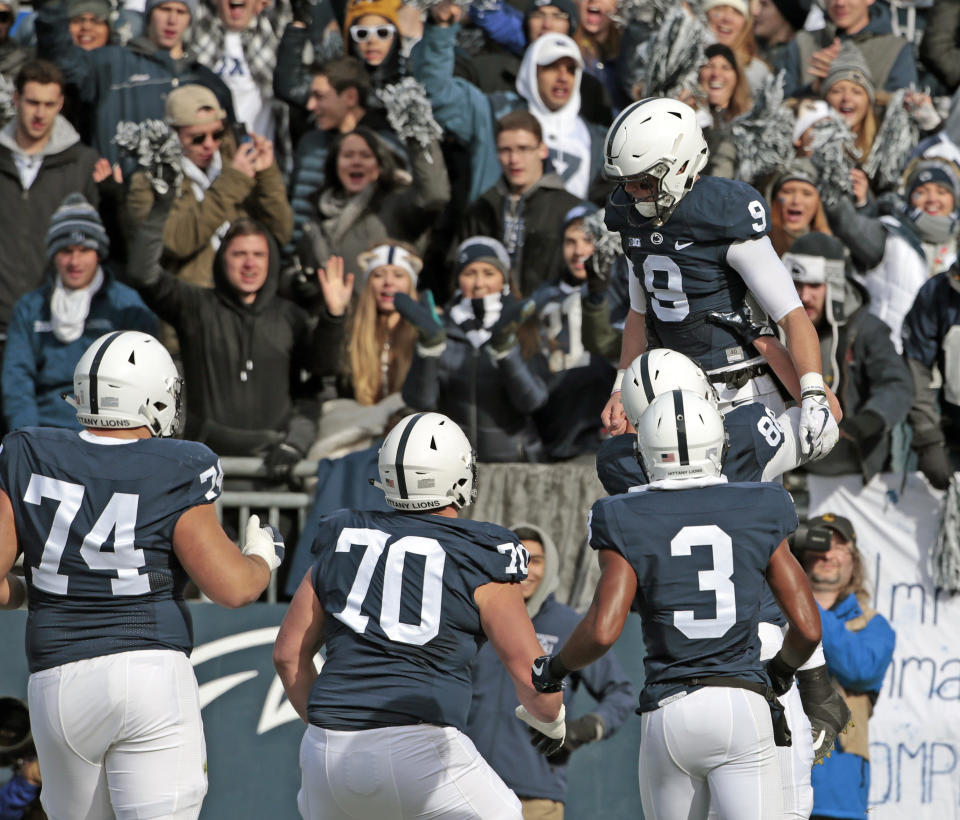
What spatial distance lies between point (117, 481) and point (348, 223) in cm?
489

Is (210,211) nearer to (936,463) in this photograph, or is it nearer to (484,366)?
(484,366)

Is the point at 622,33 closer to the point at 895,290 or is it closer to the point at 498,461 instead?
the point at 895,290

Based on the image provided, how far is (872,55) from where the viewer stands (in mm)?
11570

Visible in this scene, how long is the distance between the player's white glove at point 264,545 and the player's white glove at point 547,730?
1.03 m

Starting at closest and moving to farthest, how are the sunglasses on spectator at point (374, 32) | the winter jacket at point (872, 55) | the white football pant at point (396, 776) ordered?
the white football pant at point (396, 776)
the sunglasses on spectator at point (374, 32)
the winter jacket at point (872, 55)

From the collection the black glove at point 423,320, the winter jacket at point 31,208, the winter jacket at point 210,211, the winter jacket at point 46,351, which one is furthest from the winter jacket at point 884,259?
the winter jacket at point 31,208

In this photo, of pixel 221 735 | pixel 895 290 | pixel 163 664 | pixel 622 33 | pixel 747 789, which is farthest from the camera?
pixel 622 33

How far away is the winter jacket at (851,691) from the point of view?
27.9ft

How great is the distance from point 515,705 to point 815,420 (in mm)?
3031

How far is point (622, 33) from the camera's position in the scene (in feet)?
38.1

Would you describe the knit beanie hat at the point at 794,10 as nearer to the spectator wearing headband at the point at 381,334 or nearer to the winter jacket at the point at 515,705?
the spectator wearing headband at the point at 381,334

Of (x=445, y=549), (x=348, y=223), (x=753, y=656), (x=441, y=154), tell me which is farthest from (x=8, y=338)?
(x=753, y=656)

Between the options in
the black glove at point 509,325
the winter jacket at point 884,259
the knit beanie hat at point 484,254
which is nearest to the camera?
the black glove at point 509,325

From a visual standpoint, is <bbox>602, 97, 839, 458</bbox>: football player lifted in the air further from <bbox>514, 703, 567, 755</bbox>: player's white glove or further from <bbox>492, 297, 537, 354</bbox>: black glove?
<bbox>492, 297, 537, 354</bbox>: black glove
